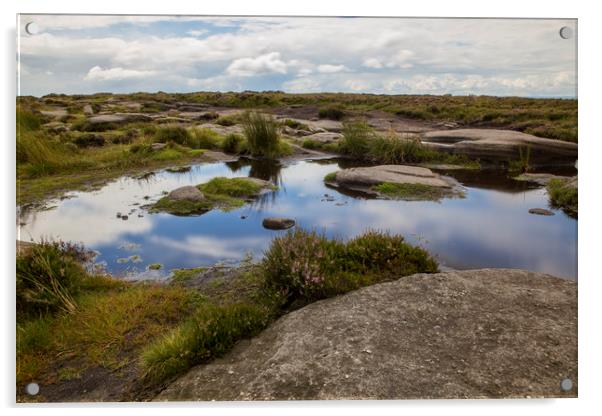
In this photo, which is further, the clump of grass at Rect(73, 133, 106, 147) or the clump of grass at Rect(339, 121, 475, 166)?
the clump of grass at Rect(339, 121, 475, 166)

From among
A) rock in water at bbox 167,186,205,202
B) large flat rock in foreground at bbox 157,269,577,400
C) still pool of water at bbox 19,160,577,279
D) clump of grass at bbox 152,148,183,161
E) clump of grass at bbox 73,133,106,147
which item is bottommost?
large flat rock in foreground at bbox 157,269,577,400

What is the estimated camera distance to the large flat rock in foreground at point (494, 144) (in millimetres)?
5118

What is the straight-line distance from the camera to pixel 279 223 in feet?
15.7

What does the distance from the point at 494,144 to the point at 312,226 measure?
10.3 ft

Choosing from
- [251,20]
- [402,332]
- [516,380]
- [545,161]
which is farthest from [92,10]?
[545,161]

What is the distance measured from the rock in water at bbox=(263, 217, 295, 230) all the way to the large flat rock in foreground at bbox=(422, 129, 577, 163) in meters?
2.60

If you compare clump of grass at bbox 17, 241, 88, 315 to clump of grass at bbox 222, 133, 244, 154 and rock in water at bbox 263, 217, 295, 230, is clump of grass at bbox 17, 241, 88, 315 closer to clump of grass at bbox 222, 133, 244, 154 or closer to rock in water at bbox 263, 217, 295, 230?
rock in water at bbox 263, 217, 295, 230

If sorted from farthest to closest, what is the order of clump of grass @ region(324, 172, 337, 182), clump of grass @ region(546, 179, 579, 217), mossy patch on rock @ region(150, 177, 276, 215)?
clump of grass @ region(324, 172, 337, 182) → mossy patch on rock @ region(150, 177, 276, 215) → clump of grass @ region(546, 179, 579, 217)

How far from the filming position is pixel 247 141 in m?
7.44

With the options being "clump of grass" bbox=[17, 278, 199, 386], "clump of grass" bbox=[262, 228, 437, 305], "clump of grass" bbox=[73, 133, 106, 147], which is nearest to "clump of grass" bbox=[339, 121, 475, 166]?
"clump of grass" bbox=[262, 228, 437, 305]

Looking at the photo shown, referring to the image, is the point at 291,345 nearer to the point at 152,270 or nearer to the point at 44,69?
the point at 152,270

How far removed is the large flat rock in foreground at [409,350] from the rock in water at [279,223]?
Result: 130 cm

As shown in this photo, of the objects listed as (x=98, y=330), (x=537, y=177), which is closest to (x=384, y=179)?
(x=537, y=177)

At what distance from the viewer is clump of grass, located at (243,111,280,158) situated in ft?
21.5
